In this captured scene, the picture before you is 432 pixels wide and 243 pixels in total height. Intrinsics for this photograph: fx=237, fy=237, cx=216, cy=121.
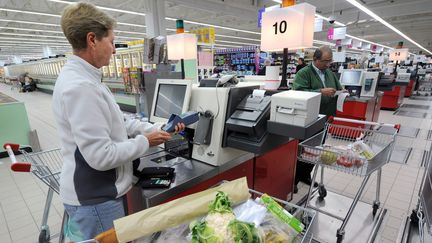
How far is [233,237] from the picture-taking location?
68 cm

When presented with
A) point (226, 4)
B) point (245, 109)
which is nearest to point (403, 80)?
point (226, 4)

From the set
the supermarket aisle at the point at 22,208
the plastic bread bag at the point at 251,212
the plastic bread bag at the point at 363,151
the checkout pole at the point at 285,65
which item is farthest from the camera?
the supermarket aisle at the point at 22,208

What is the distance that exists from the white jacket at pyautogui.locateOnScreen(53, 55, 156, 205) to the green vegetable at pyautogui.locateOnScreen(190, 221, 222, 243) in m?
0.50

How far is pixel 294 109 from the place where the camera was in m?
1.35

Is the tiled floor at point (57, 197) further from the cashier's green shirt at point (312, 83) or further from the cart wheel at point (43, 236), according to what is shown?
the cashier's green shirt at point (312, 83)

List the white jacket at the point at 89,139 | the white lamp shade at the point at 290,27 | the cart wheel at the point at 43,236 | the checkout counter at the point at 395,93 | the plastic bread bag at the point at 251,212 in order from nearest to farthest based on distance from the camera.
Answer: the plastic bread bag at the point at 251,212
the white jacket at the point at 89,139
the cart wheel at the point at 43,236
the white lamp shade at the point at 290,27
the checkout counter at the point at 395,93

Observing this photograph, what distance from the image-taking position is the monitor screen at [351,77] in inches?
211

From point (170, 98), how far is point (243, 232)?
1.23 m

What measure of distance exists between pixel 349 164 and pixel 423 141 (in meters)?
4.55

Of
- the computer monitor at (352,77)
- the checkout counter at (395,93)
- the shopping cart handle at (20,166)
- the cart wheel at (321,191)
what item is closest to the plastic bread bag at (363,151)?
the cart wheel at (321,191)

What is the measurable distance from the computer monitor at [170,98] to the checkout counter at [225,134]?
4cm

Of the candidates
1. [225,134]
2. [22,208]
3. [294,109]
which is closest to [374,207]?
[294,109]

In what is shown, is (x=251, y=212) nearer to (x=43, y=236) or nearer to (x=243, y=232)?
(x=243, y=232)

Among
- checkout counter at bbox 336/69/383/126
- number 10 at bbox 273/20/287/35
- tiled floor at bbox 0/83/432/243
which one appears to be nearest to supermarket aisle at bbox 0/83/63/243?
tiled floor at bbox 0/83/432/243
